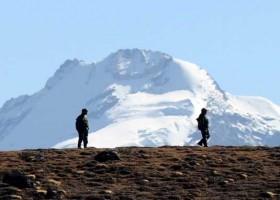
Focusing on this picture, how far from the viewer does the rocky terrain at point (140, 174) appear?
3541cm

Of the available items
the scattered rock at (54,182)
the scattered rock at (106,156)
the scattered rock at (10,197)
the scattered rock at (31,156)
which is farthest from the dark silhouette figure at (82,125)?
the scattered rock at (10,197)

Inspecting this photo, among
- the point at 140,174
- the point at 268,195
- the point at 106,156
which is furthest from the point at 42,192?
the point at 268,195

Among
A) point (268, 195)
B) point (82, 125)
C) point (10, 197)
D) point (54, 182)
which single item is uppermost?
point (82, 125)

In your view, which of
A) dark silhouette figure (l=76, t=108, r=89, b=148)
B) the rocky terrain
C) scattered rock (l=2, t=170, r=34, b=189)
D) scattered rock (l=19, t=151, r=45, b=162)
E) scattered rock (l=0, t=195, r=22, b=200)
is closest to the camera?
scattered rock (l=0, t=195, r=22, b=200)

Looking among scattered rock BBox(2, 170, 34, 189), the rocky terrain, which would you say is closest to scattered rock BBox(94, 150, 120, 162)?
the rocky terrain

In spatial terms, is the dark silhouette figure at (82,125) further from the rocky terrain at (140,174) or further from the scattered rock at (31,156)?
the scattered rock at (31,156)

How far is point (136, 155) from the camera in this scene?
42.2m

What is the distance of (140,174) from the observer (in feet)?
125

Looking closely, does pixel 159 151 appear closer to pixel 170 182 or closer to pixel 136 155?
pixel 136 155

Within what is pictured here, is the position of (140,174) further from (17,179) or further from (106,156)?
(17,179)

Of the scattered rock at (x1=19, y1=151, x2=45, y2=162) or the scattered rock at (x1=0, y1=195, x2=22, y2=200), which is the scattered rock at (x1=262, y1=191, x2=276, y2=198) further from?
the scattered rock at (x1=19, y1=151, x2=45, y2=162)

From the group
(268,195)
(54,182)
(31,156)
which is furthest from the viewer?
(31,156)

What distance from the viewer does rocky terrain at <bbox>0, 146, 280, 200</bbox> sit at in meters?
35.4

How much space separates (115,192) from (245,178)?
488cm
